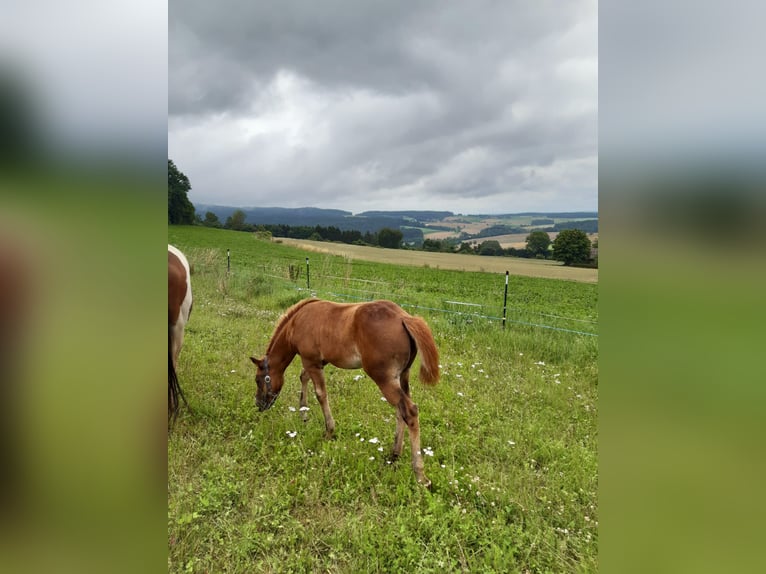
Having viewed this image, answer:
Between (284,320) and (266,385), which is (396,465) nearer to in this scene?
(266,385)

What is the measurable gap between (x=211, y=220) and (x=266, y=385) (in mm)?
3521

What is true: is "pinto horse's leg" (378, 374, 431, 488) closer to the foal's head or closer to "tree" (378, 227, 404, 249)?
the foal's head

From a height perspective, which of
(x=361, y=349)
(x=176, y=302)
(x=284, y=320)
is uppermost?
(x=176, y=302)

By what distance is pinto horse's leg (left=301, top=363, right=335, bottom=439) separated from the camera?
300 cm

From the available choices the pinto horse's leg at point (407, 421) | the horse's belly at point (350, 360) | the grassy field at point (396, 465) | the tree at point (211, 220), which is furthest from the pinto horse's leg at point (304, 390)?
the tree at point (211, 220)

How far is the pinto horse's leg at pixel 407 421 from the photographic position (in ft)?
7.93

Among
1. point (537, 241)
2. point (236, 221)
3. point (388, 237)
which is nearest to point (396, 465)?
point (388, 237)

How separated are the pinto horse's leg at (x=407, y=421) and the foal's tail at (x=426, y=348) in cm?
23

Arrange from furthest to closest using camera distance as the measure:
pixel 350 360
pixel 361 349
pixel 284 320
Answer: pixel 284 320
pixel 350 360
pixel 361 349

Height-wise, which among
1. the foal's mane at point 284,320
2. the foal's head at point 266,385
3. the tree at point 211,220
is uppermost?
the tree at point 211,220

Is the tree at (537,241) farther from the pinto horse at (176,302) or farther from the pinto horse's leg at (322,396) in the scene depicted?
the pinto horse at (176,302)

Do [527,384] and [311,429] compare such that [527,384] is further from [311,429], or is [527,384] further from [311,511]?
[311,511]

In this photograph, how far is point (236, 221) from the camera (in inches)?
220
